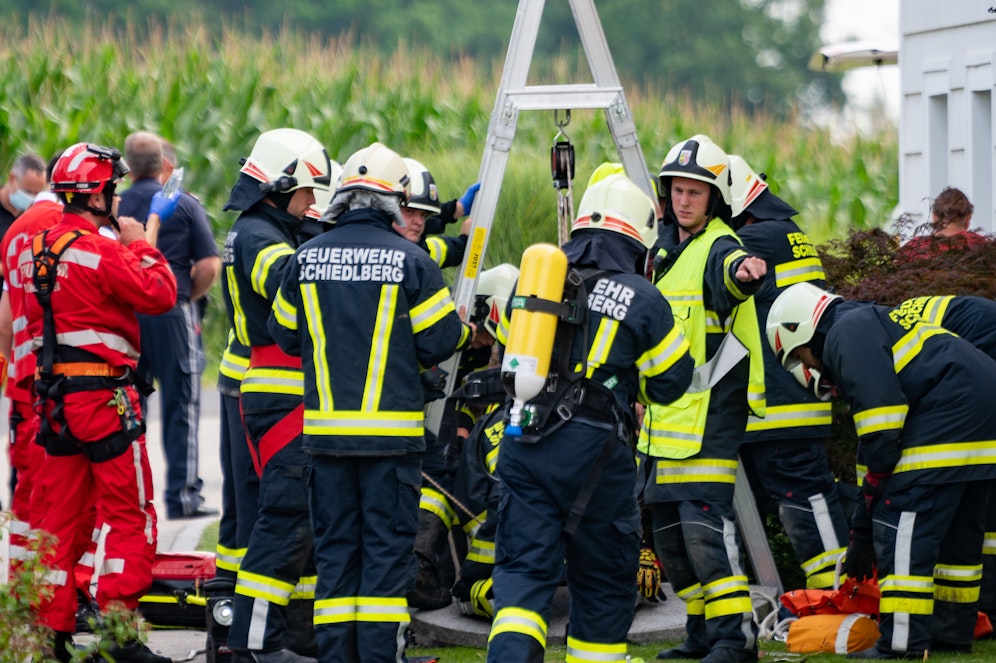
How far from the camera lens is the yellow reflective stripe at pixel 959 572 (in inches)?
258

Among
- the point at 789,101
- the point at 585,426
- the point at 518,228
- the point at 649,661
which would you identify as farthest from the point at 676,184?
the point at 789,101

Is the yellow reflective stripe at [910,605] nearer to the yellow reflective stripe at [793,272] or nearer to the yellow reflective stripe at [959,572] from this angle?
the yellow reflective stripe at [959,572]

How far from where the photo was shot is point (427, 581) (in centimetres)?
742

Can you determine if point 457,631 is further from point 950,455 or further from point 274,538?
point 950,455

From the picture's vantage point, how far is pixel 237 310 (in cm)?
669

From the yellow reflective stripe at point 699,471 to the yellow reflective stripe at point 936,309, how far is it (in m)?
1.11

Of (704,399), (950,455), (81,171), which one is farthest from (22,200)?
(950,455)

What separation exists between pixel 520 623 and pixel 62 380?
102 inches

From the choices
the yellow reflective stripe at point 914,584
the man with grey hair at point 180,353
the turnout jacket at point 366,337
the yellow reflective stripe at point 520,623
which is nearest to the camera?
the yellow reflective stripe at point 520,623

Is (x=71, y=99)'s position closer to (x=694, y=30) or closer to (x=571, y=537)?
(x=571, y=537)

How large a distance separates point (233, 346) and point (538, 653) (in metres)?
2.34

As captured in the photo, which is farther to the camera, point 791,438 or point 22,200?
point 22,200

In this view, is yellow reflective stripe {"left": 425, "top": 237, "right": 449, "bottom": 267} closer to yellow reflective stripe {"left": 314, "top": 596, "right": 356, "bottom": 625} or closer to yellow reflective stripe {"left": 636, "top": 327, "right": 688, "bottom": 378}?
yellow reflective stripe {"left": 636, "top": 327, "right": 688, "bottom": 378}

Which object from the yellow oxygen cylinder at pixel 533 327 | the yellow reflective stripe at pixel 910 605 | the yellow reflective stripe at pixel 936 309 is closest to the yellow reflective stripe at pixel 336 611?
the yellow oxygen cylinder at pixel 533 327
